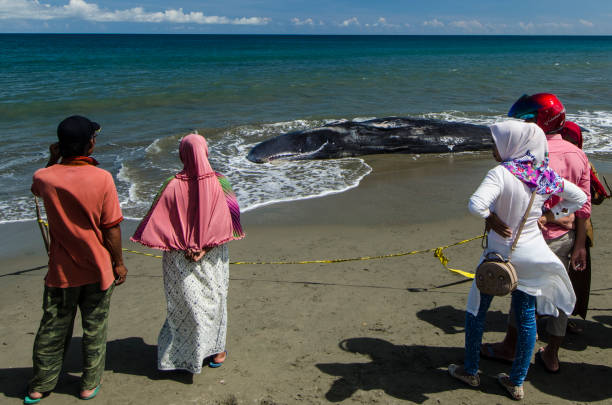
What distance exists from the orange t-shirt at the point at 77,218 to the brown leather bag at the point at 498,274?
A: 7.03 feet

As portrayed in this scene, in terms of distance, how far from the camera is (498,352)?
3643 mm

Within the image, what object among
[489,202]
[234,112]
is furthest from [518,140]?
[234,112]

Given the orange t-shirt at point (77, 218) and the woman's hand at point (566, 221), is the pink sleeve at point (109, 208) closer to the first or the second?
the orange t-shirt at point (77, 218)

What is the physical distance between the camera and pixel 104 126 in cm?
1473

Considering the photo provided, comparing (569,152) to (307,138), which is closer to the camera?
(569,152)

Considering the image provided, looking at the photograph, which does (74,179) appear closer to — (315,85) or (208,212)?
(208,212)

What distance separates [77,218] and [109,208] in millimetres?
185

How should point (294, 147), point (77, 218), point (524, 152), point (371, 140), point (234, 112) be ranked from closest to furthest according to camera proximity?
point (524, 152)
point (77, 218)
point (294, 147)
point (371, 140)
point (234, 112)

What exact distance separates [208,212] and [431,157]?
8339 mm

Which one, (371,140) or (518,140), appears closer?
(518,140)

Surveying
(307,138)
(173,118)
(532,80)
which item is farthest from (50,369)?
(532,80)

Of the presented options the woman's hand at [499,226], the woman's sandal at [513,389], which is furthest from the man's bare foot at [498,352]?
the woman's hand at [499,226]

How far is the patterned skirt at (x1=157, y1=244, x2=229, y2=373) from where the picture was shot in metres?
3.28

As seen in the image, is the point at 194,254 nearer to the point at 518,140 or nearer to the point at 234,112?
the point at 518,140
